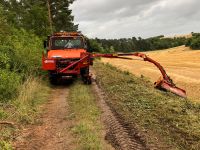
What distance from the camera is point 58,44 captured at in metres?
21.3

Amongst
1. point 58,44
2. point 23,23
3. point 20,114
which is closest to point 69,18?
point 23,23

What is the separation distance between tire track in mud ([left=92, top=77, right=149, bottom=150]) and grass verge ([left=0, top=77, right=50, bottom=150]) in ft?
6.28

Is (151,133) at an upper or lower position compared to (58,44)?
lower

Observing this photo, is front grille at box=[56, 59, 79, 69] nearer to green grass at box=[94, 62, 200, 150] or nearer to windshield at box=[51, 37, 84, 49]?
windshield at box=[51, 37, 84, 49]

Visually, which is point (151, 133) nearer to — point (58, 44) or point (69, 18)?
point (58, 44)

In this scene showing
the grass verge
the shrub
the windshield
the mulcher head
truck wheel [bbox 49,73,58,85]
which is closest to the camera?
the grass verge

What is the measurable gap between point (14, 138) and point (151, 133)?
283 centimetres

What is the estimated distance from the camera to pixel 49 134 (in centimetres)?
1003

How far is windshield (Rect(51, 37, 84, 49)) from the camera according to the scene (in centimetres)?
2115

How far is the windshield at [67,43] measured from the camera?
69.4ft

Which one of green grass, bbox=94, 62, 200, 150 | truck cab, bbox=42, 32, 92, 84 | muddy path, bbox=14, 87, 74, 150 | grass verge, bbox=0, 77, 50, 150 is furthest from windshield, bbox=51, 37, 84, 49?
muddy path, bbox=14, 87, 74, 150

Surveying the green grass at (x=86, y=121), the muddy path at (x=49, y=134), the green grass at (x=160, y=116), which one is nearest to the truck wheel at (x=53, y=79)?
the green grass at (x=86, y=121)

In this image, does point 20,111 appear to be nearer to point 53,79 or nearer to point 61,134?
point 61,134

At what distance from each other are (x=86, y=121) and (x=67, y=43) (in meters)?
10.8
